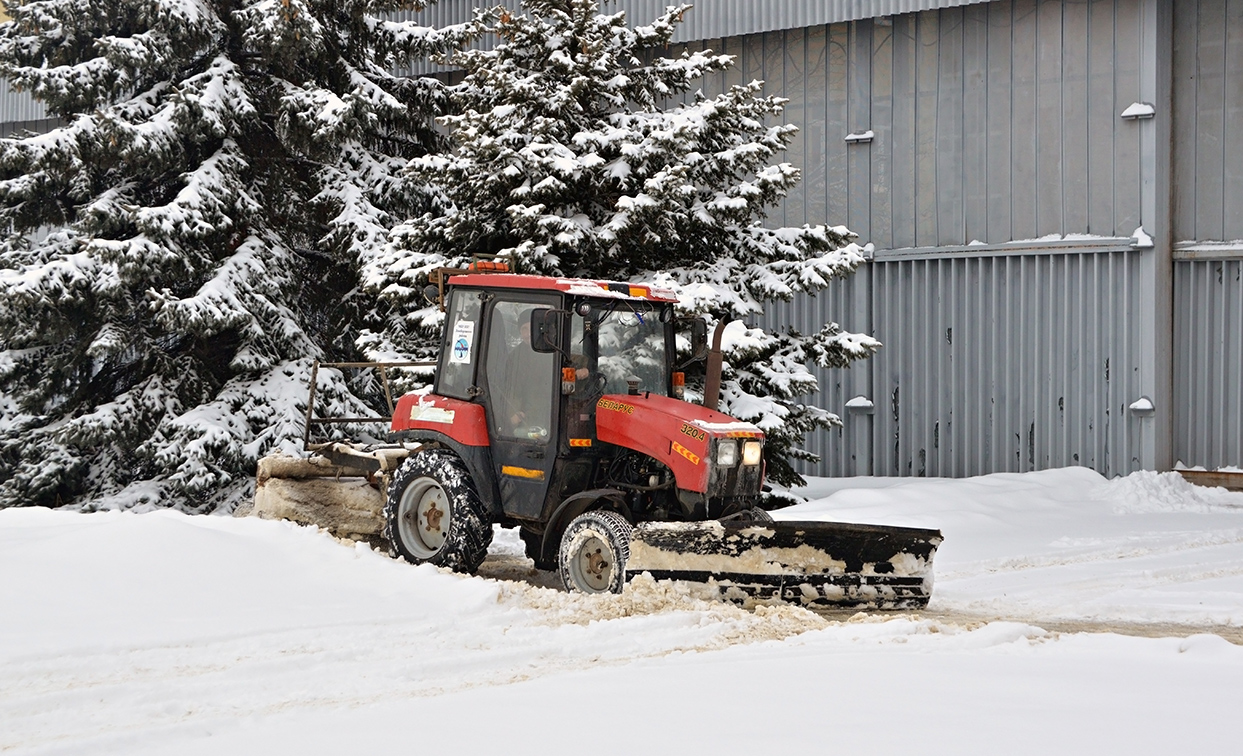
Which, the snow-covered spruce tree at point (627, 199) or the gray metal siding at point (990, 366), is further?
the gray metal siding at point (990, 366)

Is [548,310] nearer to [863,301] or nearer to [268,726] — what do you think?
[268,726]

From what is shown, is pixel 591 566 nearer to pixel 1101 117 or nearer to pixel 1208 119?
pixel 1101 117

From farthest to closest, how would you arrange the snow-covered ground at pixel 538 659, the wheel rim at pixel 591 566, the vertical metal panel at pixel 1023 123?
the vertical metal panel at pixel 1023 123, the wheel rim at pixel 591 566, the snow-covered ground at pixel 538 659

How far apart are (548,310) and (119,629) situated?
346cm

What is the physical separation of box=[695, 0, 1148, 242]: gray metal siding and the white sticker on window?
915 cm

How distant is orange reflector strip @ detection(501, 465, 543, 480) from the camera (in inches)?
362

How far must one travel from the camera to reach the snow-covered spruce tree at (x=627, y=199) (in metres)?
13.8

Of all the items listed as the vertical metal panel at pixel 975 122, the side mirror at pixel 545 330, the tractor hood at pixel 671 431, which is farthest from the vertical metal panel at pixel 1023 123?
the side mirror at pixel 545 330

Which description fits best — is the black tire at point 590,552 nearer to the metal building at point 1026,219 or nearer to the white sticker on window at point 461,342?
the white sticker on window at point 461,342

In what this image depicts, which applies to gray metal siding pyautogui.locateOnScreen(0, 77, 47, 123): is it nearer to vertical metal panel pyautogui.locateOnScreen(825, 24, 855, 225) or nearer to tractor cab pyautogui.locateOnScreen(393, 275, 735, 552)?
vertical metal panel pyautogui.locateOnScreen(825, 24, 855, 225)

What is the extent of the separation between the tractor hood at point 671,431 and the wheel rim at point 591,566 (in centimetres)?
72

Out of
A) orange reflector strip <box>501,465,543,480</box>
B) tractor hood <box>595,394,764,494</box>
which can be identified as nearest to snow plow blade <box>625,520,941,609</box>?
tractor hood <box>595,394,764,494</box>

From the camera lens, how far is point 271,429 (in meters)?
16.1

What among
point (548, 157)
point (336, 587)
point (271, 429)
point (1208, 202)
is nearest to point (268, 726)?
point (336, 587)
